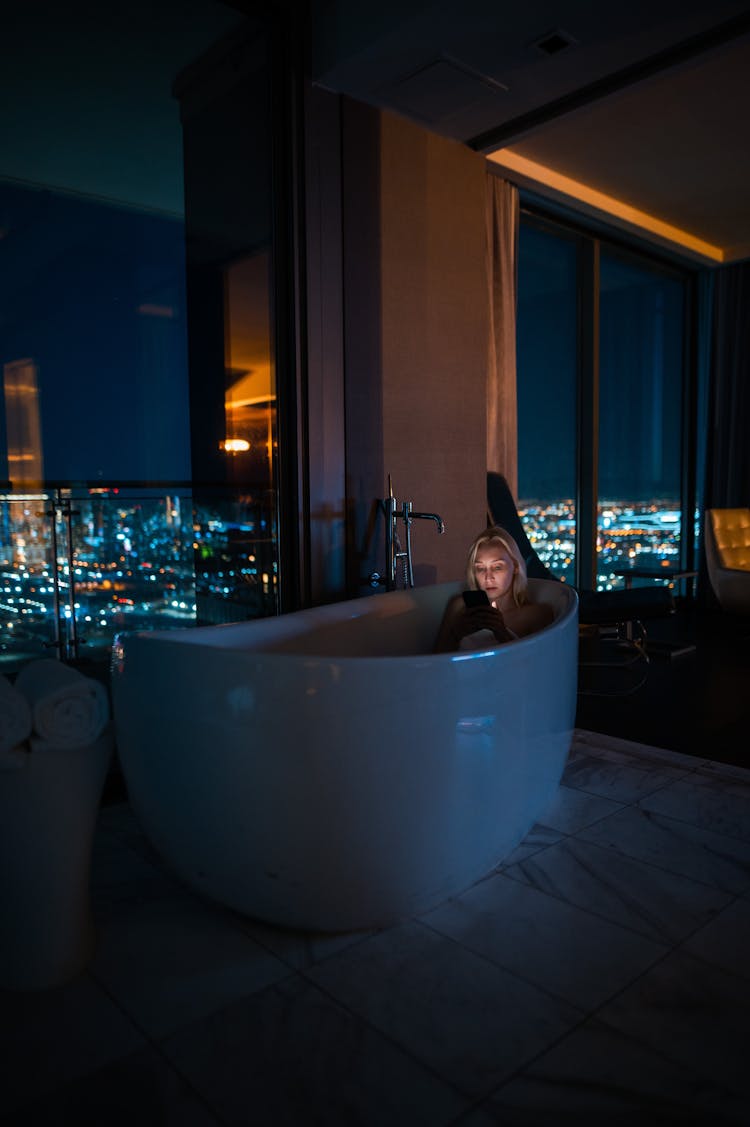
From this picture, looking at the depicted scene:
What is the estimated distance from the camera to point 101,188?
138 inches

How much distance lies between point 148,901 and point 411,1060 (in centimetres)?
76

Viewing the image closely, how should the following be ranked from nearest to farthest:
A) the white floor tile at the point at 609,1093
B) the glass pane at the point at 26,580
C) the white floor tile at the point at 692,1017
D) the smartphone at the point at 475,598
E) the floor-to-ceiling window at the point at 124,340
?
the white floor tile at the point at 609,1093 < the white floor tile at the point at 692,1017 < the smartphone at the point at 475,598 < the floor-to-ceiling window at the point at 124,340 < the glass pane at the point at 26,580

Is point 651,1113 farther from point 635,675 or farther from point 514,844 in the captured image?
point 635,675

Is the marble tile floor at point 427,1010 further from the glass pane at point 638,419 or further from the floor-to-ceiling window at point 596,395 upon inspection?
the glass pane at point 638,419

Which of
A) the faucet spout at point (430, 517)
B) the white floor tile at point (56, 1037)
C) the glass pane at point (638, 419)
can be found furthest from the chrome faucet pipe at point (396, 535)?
the glass pane at point (638, 419)

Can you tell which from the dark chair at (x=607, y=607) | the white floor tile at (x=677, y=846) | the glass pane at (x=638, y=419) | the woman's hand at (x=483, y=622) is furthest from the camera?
the glass pane at (x=638, y=419)

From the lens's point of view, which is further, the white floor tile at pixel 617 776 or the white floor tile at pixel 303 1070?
the white floor tile at pixel 617 776

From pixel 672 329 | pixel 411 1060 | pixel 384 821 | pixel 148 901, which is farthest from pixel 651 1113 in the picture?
pixel 672 329

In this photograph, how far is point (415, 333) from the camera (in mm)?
3354

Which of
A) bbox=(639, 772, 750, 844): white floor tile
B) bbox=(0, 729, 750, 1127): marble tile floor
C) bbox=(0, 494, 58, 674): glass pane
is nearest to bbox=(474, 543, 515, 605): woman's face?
bbox=(639, 772, 750, 844): white floor tile

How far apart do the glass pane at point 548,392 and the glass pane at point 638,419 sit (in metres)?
0.29

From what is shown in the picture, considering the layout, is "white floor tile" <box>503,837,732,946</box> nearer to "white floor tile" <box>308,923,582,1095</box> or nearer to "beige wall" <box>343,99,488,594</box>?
"white floor tile" <box>308,923,582,1095</box>

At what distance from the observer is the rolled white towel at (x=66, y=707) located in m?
1.46

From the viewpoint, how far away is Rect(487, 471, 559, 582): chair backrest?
3945 millimetres
